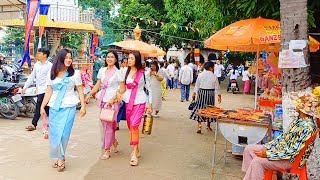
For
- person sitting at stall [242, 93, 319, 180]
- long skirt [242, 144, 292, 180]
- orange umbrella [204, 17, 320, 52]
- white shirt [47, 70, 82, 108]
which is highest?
orange umbrella [204, 17, 320, 52]

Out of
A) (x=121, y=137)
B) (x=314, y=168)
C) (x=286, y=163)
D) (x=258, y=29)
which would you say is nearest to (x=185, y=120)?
(x=121, y=137)

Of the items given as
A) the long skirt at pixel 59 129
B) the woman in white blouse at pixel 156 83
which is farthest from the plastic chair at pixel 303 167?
the woman in white blouse at pixel 156 83

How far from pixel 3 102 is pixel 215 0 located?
19.1 feet

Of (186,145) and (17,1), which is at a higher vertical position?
(17,1)

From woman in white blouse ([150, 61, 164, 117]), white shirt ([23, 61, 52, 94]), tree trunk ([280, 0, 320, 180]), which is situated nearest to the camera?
tree trunk ([280, 0, 320, 180])

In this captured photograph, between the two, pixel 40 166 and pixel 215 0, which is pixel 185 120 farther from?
pixel 40 166

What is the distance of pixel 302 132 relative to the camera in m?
3.60

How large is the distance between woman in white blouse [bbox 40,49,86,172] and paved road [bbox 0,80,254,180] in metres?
0.35

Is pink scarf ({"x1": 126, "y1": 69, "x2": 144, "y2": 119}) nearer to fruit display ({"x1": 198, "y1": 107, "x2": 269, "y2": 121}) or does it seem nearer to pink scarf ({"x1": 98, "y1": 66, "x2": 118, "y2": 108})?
pink scarf ({"x1": 98, "y1": 66, "x2": 118, "y2": 108})

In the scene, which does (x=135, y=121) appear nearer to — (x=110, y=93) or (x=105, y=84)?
(x=110, y=93)

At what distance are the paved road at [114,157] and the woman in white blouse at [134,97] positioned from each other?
42 cm

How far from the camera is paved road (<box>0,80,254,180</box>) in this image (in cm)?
508

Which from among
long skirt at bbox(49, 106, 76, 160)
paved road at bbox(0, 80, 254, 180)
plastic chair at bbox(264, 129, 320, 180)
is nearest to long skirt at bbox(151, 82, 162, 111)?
paved road at bbox(0, 80, 254, 180)

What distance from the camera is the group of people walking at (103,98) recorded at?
512 cm
